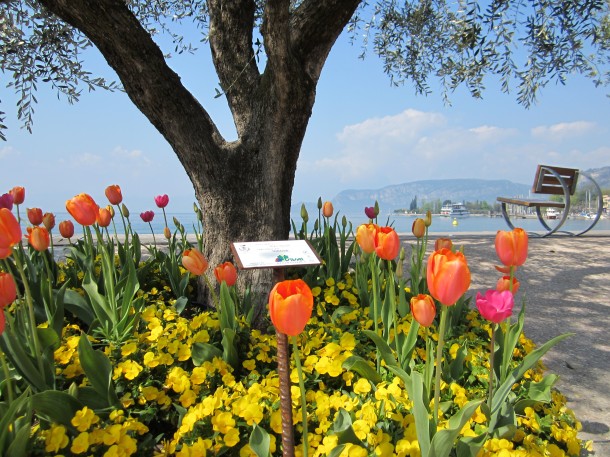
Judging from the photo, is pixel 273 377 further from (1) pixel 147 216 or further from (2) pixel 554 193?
(2) pixel 554 193

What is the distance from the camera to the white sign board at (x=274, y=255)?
1.84m

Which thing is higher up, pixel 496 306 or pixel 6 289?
pixel 6 289

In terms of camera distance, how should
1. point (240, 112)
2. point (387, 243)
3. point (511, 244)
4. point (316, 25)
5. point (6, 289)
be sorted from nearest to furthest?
point (6, 289), point (511, 244), point (387, 243), point (316, 25), point (240, 112)

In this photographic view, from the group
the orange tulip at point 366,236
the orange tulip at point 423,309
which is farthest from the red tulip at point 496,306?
the orange tulip at point 366,236

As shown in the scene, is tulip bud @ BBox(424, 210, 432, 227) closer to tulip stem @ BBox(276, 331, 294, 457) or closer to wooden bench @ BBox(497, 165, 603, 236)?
tulip stem @ BBox(276, 331, 294, 457)

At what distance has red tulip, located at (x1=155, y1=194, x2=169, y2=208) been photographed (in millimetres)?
3457

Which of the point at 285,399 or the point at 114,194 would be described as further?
the point at 114,194

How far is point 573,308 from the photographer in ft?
13.6

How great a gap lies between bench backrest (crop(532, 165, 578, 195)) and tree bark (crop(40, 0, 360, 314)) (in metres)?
6.65

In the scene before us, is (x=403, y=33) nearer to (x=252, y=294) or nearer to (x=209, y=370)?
(x=252, y=294)

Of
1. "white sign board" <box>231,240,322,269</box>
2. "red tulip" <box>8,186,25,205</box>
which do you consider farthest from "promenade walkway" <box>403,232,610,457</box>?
"red tulip" <box>8,186,25,205</box>

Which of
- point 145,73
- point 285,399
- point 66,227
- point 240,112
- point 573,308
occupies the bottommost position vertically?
point 573,308

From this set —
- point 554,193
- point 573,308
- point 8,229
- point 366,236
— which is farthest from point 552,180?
point 8,229

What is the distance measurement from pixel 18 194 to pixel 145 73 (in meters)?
1.02
